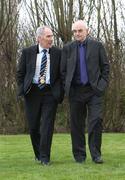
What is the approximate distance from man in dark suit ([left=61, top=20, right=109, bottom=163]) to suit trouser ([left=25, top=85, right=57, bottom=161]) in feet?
1.07

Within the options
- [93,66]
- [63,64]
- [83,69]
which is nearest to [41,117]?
[63,64]

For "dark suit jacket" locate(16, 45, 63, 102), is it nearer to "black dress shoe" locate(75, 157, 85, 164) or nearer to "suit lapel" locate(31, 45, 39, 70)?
"suit lapel" locate(31, 45, 39, 70)

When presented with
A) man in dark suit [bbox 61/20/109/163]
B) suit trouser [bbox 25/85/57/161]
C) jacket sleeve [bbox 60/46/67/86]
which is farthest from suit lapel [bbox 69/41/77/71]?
suit trouser [bbox 25/85/57/161]

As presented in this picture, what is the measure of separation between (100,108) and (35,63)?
121 centimetres

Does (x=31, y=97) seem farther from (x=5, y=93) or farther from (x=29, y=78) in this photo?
(x=5, y=93)

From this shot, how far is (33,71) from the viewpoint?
8.89m

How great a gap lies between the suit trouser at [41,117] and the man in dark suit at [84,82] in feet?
1.07

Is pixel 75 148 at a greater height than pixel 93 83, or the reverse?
pixel 93 83

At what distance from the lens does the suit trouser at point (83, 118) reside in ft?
28.6

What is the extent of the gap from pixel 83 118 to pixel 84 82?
0.64 meters

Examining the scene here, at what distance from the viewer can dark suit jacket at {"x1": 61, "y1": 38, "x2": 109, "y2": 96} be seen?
8.70 m

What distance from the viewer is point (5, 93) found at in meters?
19.7

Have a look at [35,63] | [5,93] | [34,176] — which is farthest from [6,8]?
[34,176]

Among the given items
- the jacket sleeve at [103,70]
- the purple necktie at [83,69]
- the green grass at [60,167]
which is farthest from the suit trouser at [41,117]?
the jacket sleeve at [103,70]
